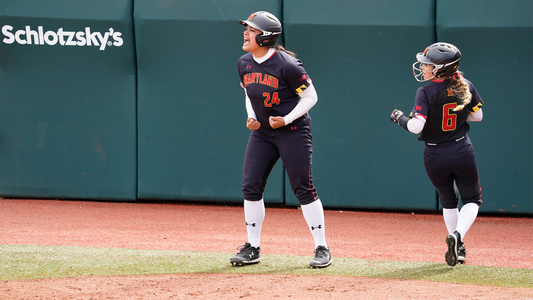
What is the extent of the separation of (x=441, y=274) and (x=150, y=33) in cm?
498

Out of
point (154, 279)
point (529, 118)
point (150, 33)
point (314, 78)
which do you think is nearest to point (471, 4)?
point (529, 118)

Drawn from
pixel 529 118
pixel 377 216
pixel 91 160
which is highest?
pixel 529 118

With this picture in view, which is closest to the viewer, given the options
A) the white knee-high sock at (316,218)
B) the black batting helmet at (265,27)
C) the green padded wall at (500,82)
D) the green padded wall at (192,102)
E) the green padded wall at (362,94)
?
the black batting helmet at (265,27)

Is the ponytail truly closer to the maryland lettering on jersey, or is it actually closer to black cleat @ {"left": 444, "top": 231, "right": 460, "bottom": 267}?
black cleat @ {"left": 444, "top": 231, "right": 460, "bottom": 267}

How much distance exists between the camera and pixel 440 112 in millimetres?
4023

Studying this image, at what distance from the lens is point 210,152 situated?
7547 mm

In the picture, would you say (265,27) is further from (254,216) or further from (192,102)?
(192,102)

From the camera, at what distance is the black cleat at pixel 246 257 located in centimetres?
413

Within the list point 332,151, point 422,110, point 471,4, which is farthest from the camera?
point 332,151

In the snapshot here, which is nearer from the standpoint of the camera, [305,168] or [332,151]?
[305,168]

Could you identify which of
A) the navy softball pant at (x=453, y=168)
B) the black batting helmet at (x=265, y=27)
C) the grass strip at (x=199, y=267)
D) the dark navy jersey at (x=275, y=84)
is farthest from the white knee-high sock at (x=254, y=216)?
the navy softball pant at (x=453, y=168)

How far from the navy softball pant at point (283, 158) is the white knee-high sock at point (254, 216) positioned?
5cm

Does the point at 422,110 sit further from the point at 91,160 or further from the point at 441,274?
the point at 91,160

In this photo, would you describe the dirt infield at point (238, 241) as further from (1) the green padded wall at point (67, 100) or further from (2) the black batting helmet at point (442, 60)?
(2) the black batting helmet at point (442, 60)
